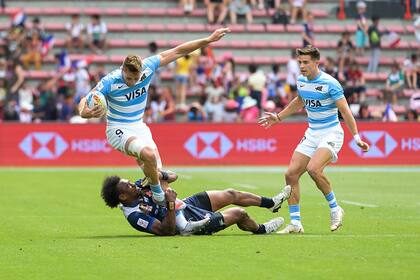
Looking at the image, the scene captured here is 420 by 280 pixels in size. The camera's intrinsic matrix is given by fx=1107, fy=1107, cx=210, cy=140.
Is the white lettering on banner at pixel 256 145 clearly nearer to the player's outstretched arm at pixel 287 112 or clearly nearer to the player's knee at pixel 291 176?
the player's outstretched arm at pixel 287 112

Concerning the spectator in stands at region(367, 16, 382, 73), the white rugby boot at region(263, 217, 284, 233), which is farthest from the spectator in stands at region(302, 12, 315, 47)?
the white rugby boot at region(263, 217, 284, 233)

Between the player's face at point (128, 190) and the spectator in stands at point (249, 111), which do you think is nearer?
the player's face at point (128, 190)

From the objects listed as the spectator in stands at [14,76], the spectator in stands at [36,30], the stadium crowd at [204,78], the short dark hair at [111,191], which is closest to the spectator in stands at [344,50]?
the stadium crowd at [204,78]

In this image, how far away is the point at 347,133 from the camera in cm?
3203

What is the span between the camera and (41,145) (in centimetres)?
3231

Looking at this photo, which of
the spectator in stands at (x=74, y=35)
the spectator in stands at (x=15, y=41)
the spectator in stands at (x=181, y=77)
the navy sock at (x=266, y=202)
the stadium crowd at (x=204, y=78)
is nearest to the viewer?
the navy sock at (x=266, y=202)

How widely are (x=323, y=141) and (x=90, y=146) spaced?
18.2 metres

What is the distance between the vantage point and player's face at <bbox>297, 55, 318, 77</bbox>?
1486cm

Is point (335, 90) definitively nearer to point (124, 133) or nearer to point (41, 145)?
point (124, 133)

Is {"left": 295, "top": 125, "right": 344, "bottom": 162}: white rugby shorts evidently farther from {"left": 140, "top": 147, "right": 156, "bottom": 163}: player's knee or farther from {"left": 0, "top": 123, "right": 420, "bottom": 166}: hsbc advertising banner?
{"left": 0, "top": 123, "right": 420, "bottom": 166}: hsbc advertising banner

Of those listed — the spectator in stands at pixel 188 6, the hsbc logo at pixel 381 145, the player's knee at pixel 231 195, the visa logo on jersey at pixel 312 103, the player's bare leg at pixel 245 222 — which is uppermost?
the visa logo on jersey at pixel 312 103

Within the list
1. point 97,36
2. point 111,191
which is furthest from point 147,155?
point 97,36

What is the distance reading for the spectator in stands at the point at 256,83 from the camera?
3609 centimetres

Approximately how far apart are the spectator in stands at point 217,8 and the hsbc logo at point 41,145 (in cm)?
1081
